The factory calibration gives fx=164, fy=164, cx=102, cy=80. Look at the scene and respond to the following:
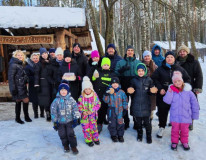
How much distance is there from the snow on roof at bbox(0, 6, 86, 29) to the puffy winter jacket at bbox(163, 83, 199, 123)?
4033mm

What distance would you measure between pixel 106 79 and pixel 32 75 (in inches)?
89.7

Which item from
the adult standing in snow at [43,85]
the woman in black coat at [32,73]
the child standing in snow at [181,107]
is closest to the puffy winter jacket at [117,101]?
the child standing in snow at [181,107]

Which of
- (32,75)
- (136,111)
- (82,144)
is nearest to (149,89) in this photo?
(136,111)

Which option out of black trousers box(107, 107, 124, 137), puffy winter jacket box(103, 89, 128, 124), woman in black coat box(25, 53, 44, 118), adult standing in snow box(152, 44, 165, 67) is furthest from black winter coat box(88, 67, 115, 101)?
woman in black coat box(25, 53, 44, 118)

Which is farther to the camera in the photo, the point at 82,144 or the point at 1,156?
the point at 82,144

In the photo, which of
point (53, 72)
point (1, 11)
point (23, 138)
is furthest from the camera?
point (1, 11)

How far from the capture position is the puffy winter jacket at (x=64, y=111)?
2775mm

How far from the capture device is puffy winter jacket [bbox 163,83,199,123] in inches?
111

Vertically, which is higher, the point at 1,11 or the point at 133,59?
the point at 1,11

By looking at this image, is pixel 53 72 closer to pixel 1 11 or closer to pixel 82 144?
pixel 82 144

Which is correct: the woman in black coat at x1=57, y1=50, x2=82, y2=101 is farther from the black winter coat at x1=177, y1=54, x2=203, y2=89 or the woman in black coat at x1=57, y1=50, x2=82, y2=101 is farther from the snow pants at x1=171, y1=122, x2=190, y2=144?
the black winter coat at x1=177, y1=54, x2=203, y2=89

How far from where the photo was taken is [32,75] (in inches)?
177

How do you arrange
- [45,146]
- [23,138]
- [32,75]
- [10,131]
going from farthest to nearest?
[32,75], [10,131], [23,138], [45,146]

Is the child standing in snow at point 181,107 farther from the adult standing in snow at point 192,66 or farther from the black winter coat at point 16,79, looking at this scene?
the black winter coat at point 16,79
